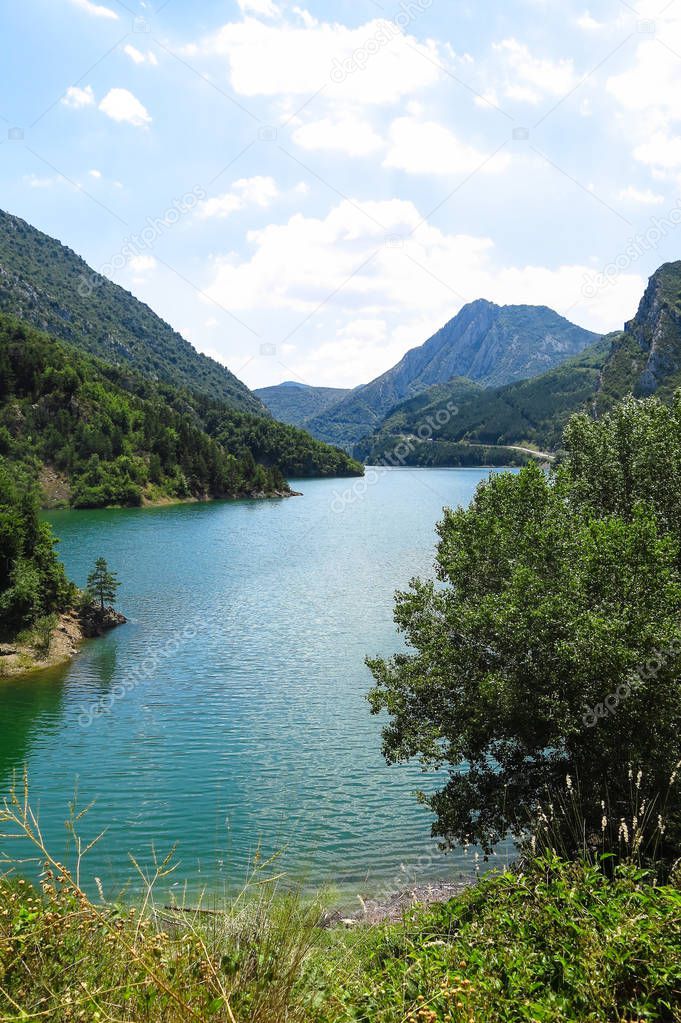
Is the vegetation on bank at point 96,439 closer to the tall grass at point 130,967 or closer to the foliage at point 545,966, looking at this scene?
the foliage at point 545,966

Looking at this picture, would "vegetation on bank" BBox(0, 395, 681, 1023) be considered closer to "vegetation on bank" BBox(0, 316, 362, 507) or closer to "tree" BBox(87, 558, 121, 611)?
"tree" BBox(87, 558, 121, 611)

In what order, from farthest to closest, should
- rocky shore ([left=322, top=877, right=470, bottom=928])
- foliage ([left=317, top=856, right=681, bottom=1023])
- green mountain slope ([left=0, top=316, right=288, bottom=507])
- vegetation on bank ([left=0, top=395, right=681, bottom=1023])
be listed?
green mountain slope ([left=0, top=316, right=288, bottom=507]) < rocky shore ([left=322, top=877, right=470, bottom=928]) < foliage ([left=317, top=856, right=681, bottom=1023]) < vegetation on bank ([left=0, top=395, right=681, bottom=1023])

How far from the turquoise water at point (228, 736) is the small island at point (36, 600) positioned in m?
1.88

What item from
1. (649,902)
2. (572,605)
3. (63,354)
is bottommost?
(649,902)

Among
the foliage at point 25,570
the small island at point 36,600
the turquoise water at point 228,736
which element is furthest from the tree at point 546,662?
the foliage at point 25,570

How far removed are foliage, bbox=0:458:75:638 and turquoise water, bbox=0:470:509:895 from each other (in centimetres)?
480

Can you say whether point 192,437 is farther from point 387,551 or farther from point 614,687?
point 614,687

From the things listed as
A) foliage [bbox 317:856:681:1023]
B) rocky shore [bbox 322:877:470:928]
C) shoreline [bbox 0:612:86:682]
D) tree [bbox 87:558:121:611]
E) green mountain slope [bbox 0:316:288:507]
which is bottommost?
shoreline [bbox 0:612:86:682]

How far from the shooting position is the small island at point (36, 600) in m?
41.8

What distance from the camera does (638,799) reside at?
48.4 feet

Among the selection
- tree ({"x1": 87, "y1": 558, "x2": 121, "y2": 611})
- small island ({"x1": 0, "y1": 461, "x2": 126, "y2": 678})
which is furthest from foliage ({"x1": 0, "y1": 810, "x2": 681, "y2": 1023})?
tree ({"x1": 87, "y1": 558, "x2": 121, "y2": 611})

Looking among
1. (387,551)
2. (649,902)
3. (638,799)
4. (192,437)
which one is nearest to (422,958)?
(649,902)

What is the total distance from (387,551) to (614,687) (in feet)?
228

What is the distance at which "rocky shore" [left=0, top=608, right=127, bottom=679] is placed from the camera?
4031 centimetres
